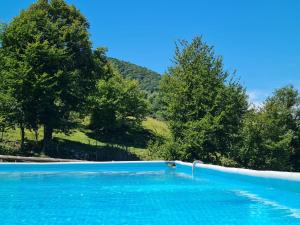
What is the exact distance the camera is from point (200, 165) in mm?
14930

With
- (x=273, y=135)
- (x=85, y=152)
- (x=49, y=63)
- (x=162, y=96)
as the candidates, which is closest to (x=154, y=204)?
(x=162, y=96)

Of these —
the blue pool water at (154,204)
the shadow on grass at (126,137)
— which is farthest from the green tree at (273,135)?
the blue pool water at (154,204)

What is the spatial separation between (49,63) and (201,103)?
9170mm

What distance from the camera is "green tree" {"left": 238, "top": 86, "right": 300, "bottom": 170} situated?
25.0 m

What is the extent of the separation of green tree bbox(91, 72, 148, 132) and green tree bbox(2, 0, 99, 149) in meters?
4.72

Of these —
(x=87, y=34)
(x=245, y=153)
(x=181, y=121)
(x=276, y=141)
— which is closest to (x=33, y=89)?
(x=87, y=34)

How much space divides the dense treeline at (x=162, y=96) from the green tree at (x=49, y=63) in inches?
2.2

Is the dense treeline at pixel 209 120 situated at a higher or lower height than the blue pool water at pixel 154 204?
higher

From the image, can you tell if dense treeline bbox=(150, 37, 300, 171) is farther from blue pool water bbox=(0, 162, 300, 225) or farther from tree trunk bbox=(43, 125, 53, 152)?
blue pool water bbox=(0, 162, 300, 225)

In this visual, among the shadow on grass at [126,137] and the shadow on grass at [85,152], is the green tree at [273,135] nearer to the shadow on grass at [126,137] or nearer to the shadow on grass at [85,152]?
the shadow on grass at [85,152]

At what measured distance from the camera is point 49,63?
2388 cm

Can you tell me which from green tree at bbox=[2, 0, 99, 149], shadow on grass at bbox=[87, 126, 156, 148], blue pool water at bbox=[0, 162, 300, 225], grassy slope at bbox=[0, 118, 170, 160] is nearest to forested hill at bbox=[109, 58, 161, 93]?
shadow on grass at bbox=[87, 126, 156, 148]

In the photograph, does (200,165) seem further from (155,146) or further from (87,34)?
(87,34)

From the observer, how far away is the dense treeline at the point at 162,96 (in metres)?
22.6
